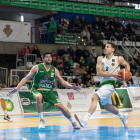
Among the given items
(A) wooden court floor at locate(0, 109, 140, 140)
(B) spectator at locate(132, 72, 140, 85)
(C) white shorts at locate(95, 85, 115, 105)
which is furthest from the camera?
(B) spectator at locate(132, 72, 140, 85)

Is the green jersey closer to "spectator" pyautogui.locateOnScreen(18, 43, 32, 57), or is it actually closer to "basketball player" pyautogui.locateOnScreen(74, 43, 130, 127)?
"basketball player" pyautogui.locateOnScreen(74, 43, 130, 127)

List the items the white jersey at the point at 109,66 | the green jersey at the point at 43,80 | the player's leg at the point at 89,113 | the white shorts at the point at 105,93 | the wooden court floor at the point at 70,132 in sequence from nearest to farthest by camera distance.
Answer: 1. the wooden court floor at the point at 70,132
2. the player's leg at the point at 89,113
3. the white shorts at the point at 105,93
4. the white jersey at the point at 109,66
5. the green jersey at the point at 43,80

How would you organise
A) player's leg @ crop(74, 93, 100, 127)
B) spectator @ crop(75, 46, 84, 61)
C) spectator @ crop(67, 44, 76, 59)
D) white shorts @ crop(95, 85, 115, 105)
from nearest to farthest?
player's leg @ crop(74, 93, 100, 127) → white shorts @ crop(95, 85, 115, 105) → spectator @ crop(67, 44, 76, 59) → spectator @ crop(75, 46, 84, 61)

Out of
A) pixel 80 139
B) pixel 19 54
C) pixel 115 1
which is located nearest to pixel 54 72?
pixel 80 139

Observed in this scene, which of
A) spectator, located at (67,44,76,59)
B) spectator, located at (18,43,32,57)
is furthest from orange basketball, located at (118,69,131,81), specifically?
spectator, located at (67,44,76,59)

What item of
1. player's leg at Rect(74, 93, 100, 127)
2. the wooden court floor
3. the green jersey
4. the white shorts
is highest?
the green jersey

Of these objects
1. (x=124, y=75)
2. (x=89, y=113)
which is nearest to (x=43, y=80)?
(x=89, y=113)

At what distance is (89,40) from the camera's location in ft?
74.9

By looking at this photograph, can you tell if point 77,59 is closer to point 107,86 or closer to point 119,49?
point 119,49

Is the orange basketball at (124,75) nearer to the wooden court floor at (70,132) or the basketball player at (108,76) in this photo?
the basketball player at (108,76)

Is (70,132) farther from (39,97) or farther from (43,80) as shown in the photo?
(43,80)

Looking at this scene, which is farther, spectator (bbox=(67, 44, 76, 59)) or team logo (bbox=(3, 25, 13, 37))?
spectator (bbox=(67, 44, 76, 59))

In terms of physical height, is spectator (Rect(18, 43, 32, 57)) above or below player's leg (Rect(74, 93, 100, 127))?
above

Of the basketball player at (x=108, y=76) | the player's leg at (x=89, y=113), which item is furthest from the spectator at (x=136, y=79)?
the player's leg at (x=89, y=113)
